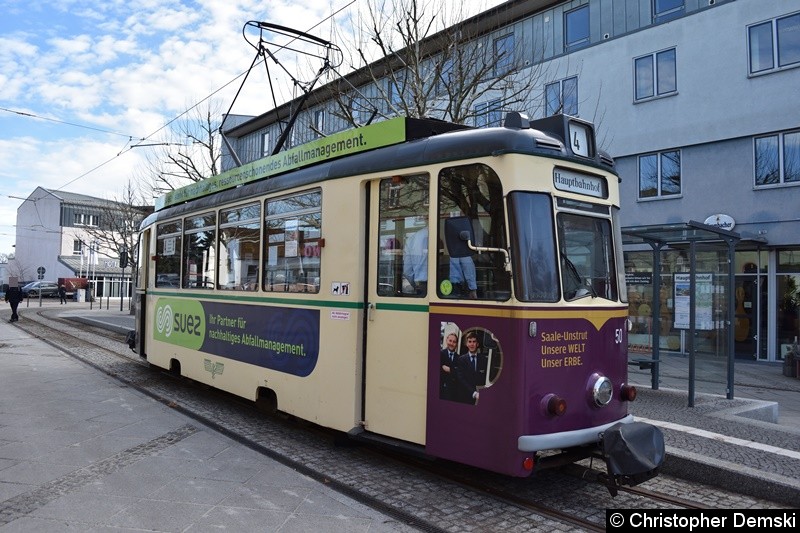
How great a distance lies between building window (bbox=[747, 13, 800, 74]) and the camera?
15617 millimetres

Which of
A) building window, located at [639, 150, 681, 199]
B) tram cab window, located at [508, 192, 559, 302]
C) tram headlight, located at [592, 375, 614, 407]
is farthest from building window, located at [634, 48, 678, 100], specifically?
tram headlight, located at [592, 375, 614, 407]

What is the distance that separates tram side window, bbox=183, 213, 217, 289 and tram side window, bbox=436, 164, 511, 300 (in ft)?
14.6

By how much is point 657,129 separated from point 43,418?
1717cm

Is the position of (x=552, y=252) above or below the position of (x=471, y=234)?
below

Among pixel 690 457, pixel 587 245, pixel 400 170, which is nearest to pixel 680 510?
pixel 690 457

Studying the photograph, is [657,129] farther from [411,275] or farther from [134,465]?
[134,465]

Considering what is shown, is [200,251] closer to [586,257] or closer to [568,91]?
[586,257]

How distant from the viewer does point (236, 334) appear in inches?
303

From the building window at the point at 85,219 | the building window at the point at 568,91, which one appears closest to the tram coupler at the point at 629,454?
the building window at the point at 568,91

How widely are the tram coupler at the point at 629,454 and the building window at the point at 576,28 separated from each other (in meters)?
17.7

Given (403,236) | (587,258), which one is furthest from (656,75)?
(403,236)

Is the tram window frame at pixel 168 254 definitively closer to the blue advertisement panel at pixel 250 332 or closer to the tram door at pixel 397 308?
the blue advertisement panel at pixel 250 332

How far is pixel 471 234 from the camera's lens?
485cm

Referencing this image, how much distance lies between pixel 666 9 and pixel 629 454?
1730 cm
